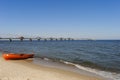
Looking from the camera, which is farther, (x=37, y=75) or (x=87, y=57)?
(x=87, y=57)

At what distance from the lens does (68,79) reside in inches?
452

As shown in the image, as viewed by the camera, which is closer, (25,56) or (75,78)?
(75,78)

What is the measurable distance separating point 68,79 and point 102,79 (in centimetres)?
243

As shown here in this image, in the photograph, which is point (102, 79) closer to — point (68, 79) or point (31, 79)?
point (68, 79)

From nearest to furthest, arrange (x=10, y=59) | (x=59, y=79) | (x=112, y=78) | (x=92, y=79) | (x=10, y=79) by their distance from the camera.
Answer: (x=10, y=79) < (x=59, y=79) < (x=92, y=79) < (x=112, y=78) < (x=10, y=59)

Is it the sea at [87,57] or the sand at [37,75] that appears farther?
the sea at [87,57]

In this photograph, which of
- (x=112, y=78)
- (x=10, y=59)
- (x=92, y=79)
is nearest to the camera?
(x=92, y=79)

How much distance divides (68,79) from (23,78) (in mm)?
2757

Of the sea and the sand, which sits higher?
the sand

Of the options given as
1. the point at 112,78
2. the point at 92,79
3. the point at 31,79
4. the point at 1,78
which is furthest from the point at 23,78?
the point at 112,78

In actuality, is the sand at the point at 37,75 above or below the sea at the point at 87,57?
above

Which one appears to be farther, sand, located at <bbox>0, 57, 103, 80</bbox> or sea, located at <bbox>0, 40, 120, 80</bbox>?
→ sea, located at <bbox>0, 40, 120, 80</bbox>

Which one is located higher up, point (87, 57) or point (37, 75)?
point (37, 75)

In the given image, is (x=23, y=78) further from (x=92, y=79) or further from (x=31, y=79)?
(x=92, y=79)
